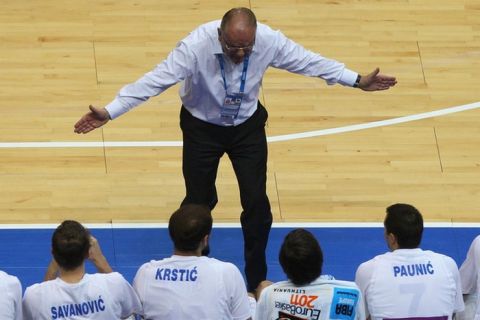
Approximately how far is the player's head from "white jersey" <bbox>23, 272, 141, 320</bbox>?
178 cm

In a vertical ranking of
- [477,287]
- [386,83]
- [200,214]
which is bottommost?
[477,287]

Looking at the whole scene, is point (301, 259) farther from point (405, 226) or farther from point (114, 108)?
point (114, 108)

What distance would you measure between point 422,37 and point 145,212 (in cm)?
349

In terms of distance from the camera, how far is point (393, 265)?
5617 millimetres

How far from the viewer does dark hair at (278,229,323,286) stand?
522cm

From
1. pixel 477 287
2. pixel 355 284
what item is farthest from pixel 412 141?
pixel 355 284

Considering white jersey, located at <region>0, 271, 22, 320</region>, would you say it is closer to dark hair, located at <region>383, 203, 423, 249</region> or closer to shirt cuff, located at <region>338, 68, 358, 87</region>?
dark hair, located at <region>383, 203, 423, 249</region>

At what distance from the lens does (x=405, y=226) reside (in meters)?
5.65

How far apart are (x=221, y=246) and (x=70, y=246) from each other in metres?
2.79

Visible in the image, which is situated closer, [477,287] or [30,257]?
[477,287]

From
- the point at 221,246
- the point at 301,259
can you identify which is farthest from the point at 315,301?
the point at 221,246

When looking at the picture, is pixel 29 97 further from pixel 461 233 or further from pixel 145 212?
pixel 461 233

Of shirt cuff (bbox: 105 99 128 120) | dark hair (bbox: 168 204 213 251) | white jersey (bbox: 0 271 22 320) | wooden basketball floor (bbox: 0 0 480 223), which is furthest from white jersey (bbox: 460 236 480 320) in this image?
white jersey (bbox: 0 271 22 320)

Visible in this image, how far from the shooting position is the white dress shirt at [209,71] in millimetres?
6793
